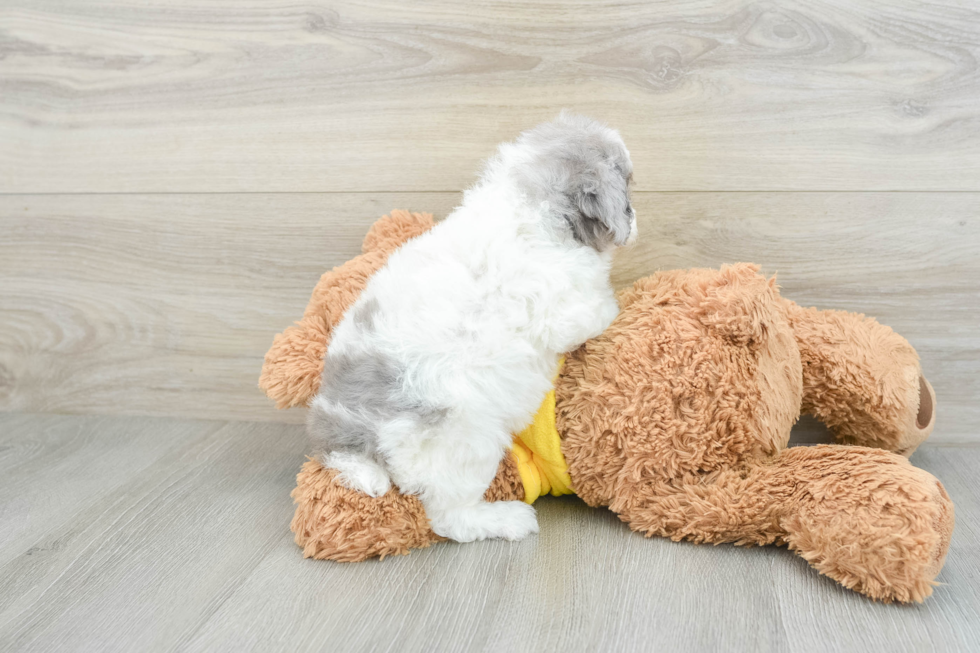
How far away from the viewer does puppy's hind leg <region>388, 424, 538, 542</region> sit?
893 mm

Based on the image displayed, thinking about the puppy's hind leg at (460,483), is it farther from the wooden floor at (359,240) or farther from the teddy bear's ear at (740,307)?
the teddy bear's ear at (740,307)

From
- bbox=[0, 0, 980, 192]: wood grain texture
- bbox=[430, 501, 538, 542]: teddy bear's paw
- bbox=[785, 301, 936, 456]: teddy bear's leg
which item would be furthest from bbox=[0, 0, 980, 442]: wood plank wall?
bbox=[430, 501, 538, 542]: teddy bear's paw

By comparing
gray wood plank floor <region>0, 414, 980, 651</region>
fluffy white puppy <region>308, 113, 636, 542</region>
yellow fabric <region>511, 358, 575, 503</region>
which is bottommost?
gray wood plank floor <region>0, 414, 980, 651</region>

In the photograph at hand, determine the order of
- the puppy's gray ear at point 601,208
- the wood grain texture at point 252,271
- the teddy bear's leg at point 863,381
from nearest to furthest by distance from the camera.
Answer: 1. the puppy's gray ear at point 601,208
2. the teddy bear's leg at point 863,381
3. the wood grain texture at point 252,271

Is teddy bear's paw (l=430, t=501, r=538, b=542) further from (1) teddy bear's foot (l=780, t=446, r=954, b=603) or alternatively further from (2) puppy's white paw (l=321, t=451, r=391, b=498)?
(1) teddy bear's foot (l=780, t=446, r=954, b=603)

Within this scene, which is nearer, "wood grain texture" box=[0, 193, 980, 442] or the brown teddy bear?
the brown teddy bear

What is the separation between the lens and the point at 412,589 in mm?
871

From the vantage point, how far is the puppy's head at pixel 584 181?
0.89 metres

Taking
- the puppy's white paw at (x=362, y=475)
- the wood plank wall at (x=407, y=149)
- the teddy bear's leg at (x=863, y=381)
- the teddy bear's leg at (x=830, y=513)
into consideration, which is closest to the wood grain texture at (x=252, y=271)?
the wood plank wall at (x=407, y=149)

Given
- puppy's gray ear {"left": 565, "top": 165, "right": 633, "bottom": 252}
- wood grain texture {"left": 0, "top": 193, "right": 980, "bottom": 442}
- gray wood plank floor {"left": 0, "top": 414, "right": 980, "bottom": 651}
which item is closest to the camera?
gray wood plank floor {"left": 0, "top": 414, "right": 980, "bottom": 651}

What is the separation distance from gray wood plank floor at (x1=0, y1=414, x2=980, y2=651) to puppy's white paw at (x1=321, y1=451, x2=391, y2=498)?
4.3 inches

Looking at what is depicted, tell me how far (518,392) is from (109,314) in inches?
37.0

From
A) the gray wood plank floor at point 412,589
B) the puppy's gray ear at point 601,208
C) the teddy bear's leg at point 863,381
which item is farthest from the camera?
the teddy bear's leg at point 863,381

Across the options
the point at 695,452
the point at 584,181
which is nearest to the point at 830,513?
the point at 695,452
